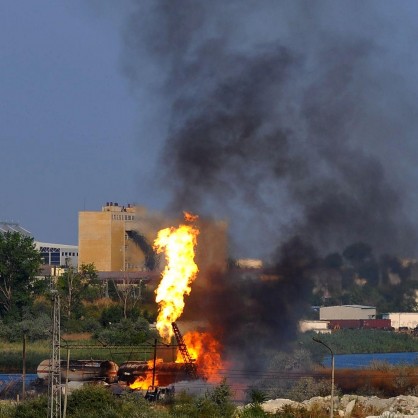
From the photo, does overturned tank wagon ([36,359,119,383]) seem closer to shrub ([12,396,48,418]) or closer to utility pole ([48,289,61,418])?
shrub ([12,396,48,418])

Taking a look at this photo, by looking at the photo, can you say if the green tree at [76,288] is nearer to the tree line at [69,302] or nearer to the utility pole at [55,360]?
the tree line at [69,302]

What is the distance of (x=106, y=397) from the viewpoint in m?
72.7

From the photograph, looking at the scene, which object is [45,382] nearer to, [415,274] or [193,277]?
[193,277]

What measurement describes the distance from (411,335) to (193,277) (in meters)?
44.5

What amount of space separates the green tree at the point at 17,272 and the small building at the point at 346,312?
106 ft

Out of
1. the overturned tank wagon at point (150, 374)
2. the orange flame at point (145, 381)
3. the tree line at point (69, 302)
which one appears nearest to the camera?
the orange flame at point (145, 381)

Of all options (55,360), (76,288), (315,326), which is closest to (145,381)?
(55,360)

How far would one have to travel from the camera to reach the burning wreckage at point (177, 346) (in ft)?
281

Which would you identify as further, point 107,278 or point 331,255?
point 107,278

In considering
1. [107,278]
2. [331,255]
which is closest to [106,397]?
[331,255]

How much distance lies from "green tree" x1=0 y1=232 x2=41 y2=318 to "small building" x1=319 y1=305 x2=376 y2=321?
32.2 metres

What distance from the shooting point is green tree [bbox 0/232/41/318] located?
138 metres

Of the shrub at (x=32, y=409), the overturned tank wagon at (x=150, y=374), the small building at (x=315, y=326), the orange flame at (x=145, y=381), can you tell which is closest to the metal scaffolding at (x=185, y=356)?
the overturned tank wagon at (x=150, y=374)

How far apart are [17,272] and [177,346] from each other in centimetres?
5825
